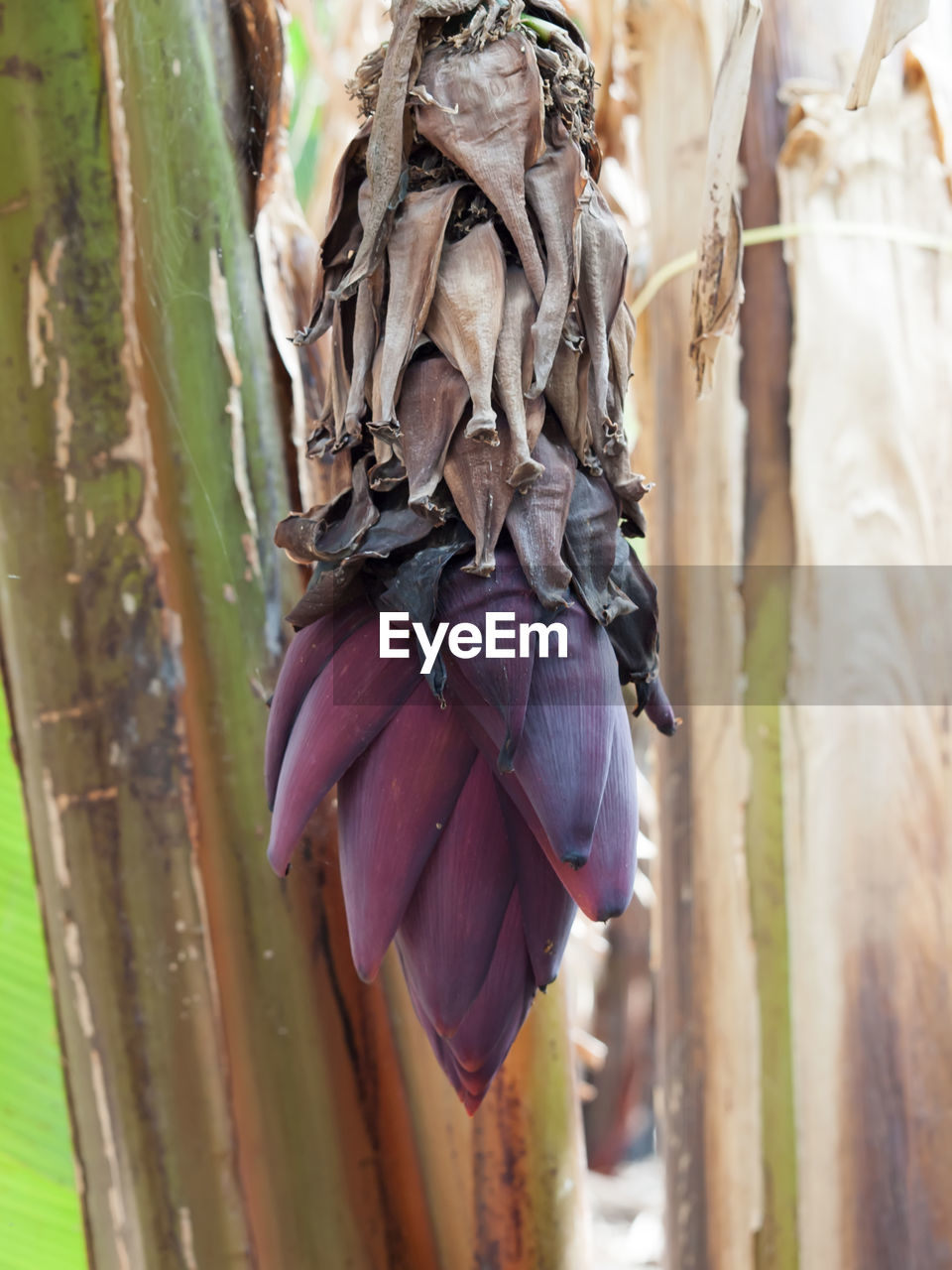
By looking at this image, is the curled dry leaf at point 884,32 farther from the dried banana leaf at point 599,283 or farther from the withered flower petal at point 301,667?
the withered flower petal at point 301,667

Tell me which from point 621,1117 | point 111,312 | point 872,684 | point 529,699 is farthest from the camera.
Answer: point 621,1117

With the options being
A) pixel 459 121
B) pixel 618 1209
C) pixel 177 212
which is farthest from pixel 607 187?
pixel 618 1209

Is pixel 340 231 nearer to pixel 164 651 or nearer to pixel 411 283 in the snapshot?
pixel 411 283

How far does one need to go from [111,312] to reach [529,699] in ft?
0.90

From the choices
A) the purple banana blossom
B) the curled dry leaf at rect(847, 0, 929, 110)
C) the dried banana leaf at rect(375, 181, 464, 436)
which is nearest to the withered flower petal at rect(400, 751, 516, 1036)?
the purple banana blossom

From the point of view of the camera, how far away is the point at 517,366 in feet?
0.88

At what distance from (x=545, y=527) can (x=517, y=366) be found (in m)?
0.04

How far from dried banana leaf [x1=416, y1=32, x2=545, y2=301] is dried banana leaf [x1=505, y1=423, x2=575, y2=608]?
2.2 inches

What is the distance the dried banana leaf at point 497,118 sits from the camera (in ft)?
0.88

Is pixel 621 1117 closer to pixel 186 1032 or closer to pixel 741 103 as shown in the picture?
pixel 186 1032

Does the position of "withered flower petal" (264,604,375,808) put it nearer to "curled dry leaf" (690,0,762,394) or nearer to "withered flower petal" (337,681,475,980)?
"withered flower petal" (337,681,475,980)

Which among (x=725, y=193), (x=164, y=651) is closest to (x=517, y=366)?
(x=725, y=193)

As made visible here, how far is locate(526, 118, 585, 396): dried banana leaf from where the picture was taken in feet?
0.88

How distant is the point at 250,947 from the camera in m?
0.45
